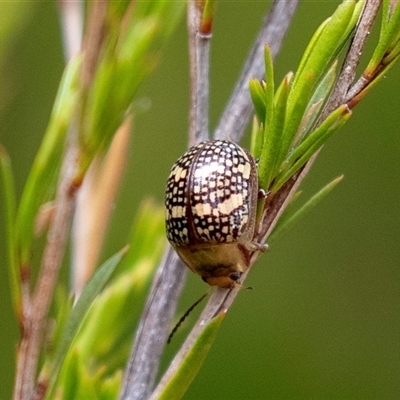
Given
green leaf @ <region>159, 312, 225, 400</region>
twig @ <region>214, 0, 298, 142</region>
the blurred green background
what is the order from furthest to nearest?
the blurred green background, twig @ <region>214, 0, 298, 142</region>, green leaf @ <region>159, 312, 225, 400</region>

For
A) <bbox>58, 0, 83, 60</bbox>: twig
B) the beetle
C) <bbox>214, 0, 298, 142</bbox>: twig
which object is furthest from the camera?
<bbox>58, 0, 83, 60</bbox>: twig

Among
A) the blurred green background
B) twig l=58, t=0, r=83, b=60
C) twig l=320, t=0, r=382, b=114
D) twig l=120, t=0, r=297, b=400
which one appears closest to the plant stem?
twig l=120, t=0, r=297, b=400

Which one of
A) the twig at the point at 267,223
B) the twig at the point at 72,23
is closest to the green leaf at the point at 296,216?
the twig at the point at 267,223

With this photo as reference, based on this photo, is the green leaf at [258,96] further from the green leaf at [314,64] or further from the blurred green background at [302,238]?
the blurred green background at [302,238]

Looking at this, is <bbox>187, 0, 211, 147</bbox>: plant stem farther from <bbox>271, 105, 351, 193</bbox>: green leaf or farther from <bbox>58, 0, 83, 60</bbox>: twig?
<bbox>58, 0, 83, 60</bbox>: twig

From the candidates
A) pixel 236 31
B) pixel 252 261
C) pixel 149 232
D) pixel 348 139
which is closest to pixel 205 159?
pixel 149 232

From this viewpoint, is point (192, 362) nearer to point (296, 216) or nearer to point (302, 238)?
point (296, 216)
